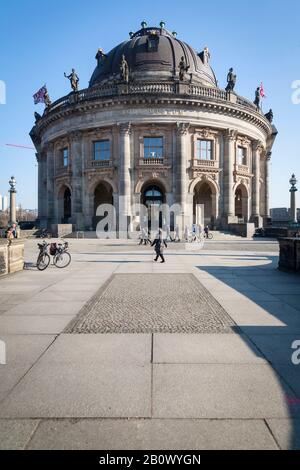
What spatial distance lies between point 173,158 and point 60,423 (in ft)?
103

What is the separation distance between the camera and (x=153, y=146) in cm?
3247

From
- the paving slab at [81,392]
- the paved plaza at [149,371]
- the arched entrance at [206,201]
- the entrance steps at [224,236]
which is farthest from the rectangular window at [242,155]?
the paving slab at [81,392]

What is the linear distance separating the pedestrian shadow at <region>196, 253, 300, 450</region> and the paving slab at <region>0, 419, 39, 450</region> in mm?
2058

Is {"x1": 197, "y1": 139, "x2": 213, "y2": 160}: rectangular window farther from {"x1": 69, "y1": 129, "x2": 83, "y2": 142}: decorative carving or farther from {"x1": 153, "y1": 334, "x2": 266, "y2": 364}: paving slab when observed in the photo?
{"x1": 153, "y1": 334, "x2": 266, "y2": 364}: paving slab

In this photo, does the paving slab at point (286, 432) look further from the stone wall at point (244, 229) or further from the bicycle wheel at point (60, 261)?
the stone wall at point (244, 229)

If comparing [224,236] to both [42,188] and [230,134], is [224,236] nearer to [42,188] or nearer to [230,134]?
[230,134]

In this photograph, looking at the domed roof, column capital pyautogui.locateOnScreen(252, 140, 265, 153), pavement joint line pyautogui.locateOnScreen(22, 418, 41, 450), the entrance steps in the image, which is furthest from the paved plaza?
column capital pyautogui.locateOnScreen(252, 140, 265, 153)

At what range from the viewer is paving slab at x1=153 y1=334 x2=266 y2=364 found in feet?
12.4

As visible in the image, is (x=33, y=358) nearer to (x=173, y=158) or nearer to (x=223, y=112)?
(x=173, y=158)

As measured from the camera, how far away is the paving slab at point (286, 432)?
2311 mm

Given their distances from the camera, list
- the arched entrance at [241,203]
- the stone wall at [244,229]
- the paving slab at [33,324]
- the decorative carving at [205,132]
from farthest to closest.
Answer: the arched entrance at [241,203] < the decorative carving at [205,132] < the stone wall at [244,229] < the paving slab at [33,324]

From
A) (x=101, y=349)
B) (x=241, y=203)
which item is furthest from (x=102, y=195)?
(x=101, y=349)

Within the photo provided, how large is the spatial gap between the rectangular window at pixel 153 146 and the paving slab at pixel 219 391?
101 feet

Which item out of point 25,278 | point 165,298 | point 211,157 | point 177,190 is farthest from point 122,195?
point 165,298
